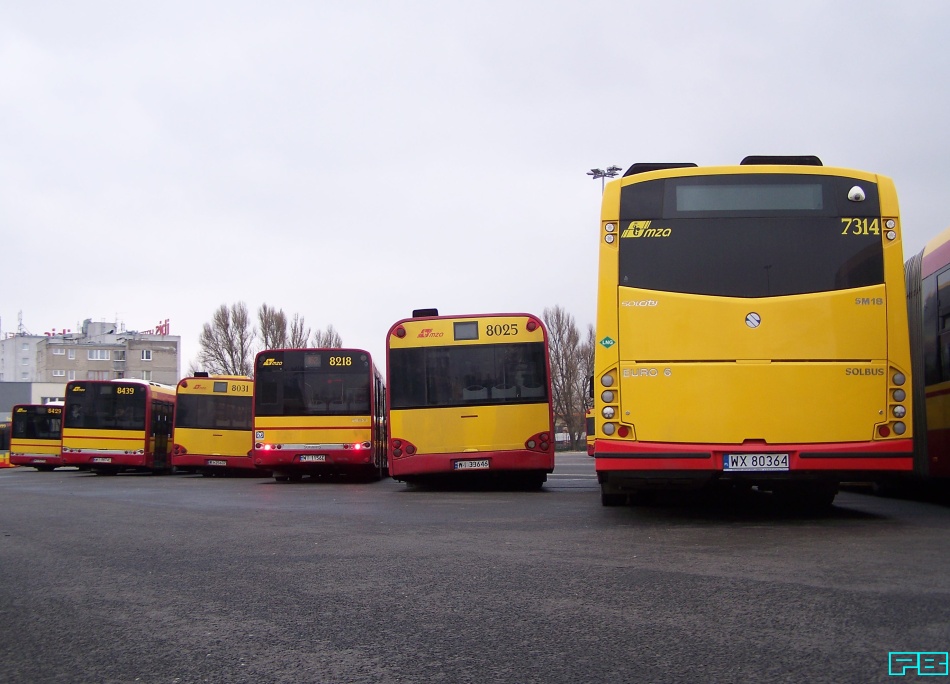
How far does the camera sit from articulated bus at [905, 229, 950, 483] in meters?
11.2

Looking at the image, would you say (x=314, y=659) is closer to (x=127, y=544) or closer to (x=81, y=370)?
(x=127, y=544)

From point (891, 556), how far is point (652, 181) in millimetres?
4381

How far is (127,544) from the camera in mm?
8258

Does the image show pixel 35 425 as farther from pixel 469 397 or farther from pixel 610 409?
pixel 610 409

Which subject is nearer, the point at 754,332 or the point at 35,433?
the point at 754,332

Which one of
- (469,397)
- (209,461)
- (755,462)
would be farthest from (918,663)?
(209,461)

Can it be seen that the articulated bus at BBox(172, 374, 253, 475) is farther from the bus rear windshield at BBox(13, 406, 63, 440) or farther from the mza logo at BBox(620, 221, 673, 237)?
Result: the mza logo at BBox(620, 221, 673, 237)

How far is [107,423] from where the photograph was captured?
29.2m

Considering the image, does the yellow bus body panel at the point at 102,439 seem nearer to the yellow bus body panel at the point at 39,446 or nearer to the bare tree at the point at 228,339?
the yellow bus body panel at the point at 39,446

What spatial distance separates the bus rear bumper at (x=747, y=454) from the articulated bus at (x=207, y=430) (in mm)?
19407

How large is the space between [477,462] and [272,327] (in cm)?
5326

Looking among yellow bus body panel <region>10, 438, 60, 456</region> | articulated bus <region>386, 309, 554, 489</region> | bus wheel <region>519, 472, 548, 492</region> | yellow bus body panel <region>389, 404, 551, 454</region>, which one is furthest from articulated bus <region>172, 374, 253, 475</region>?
yellow bus body panel <region>10, 438, 60, 456</region>

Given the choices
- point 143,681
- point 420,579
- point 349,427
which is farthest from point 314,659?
point 349,427

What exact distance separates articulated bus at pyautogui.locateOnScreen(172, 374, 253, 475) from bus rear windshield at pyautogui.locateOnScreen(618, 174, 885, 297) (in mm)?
19383
